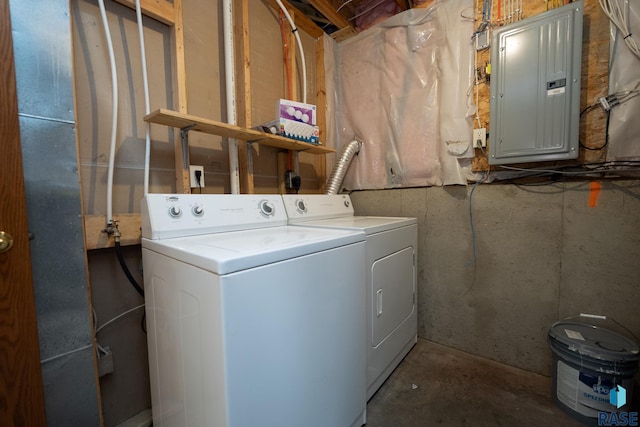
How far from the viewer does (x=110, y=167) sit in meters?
1.20

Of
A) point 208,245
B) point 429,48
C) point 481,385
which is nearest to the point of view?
point 208,245

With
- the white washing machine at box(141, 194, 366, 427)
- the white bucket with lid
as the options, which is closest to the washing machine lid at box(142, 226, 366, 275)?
the white washing machine at box(141, 194, 366, 427)

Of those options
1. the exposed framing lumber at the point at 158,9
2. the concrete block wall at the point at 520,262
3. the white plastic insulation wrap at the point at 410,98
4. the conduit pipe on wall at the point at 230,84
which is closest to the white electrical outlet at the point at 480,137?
the white plastic insulation wrap at the point at 410,98

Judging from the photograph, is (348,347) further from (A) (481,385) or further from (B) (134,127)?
(B) (134,127)

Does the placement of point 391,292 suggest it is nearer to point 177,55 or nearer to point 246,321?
point 246,321

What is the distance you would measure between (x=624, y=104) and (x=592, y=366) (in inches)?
50.8

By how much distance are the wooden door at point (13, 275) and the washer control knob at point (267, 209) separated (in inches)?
34.8

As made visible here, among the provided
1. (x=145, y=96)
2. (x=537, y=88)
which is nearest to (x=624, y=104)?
(x=537, y=88)

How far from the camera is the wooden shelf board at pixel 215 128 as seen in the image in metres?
1.23

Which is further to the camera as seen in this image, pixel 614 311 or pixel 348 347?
pixel 614 311

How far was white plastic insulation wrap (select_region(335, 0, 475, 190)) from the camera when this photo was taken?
176 cm

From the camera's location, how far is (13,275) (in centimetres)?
88

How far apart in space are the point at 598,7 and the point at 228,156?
2.20 meters

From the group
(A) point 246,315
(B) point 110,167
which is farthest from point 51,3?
(A) point 246,315
